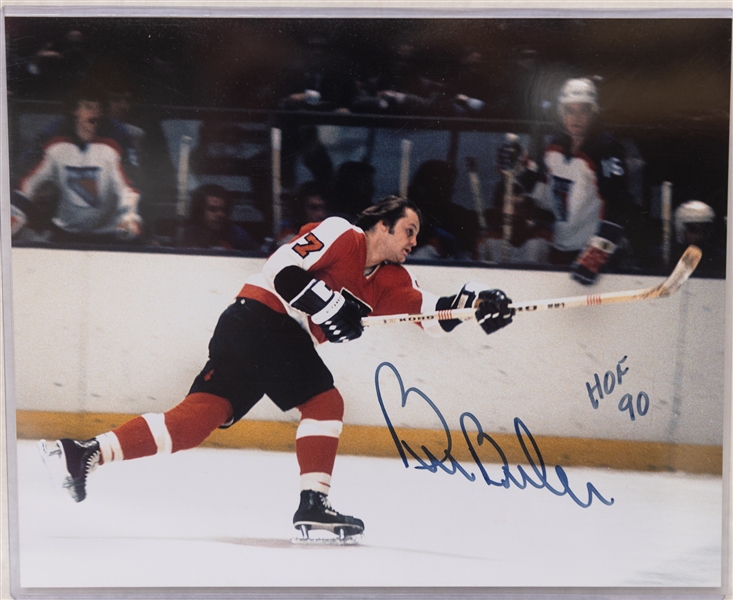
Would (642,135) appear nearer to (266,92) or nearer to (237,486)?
(266,92)

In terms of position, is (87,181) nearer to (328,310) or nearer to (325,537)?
(328,310)

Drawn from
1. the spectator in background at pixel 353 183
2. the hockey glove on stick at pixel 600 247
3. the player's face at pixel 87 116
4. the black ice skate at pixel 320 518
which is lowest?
the black ice skate at pixel 320 518

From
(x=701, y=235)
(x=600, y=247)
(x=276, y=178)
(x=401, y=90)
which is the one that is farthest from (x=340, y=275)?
(x=701, y=235)

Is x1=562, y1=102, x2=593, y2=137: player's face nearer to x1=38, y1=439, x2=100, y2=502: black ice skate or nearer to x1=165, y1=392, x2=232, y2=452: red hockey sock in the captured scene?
x1=165, y1=392, x2=232, y2=452: red hockey sock

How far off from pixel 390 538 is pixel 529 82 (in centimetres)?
145

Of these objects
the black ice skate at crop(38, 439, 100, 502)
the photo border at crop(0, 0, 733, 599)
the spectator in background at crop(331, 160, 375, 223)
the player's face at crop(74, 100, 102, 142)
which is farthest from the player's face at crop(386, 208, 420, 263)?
the black ice skate at crop(38, 439, 100, 502)

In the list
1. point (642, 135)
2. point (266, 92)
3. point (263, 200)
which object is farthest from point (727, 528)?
point (266, 92)

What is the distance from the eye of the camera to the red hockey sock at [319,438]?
8.09ft

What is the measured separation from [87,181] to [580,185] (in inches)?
59.1

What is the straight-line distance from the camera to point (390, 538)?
2492 mm

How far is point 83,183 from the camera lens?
2459 mm

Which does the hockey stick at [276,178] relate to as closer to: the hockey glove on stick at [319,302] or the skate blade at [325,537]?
the hockey glove on stick at [319,302]

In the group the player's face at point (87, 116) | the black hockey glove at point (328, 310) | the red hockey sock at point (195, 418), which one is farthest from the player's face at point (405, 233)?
the player's face at point (87, 116)

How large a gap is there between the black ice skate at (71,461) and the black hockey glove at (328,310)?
0.77 m
